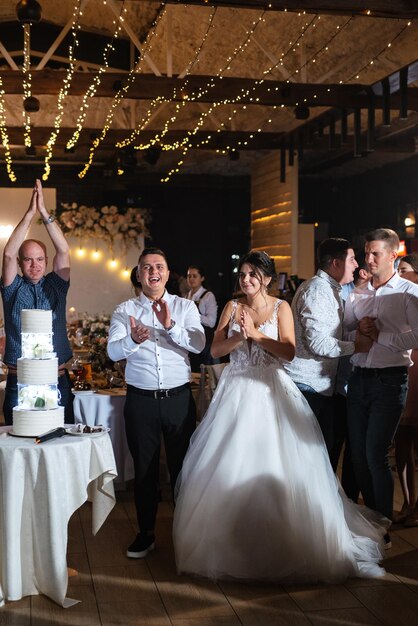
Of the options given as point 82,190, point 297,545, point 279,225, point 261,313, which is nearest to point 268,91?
point 279,225

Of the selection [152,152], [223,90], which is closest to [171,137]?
[152,152]

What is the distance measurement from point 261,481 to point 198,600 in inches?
24.7

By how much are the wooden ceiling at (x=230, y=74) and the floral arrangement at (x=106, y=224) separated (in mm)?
987

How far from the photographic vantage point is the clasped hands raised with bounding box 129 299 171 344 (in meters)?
4.27

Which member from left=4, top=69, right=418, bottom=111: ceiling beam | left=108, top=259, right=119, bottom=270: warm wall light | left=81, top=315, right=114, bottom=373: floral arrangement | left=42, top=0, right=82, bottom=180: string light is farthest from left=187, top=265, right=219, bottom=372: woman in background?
left=108, top=259, right=119, bottom=270: warm wall light

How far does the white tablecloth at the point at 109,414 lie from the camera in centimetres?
568

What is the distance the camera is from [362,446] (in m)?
4.64

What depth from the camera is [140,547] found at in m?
4.56

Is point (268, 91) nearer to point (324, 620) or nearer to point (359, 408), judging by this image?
point (359, 408)

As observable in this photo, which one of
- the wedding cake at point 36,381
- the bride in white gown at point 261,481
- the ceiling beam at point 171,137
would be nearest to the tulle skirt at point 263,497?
the bride in white gown at point 261,481

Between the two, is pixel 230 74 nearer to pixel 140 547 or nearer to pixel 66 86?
pixel 66 86

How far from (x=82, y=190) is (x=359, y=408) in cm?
1317

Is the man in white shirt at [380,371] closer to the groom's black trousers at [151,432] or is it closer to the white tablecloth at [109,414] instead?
the groom's black trousers at [151,432]

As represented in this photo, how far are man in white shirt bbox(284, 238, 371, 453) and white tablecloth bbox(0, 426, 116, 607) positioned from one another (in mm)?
1352
